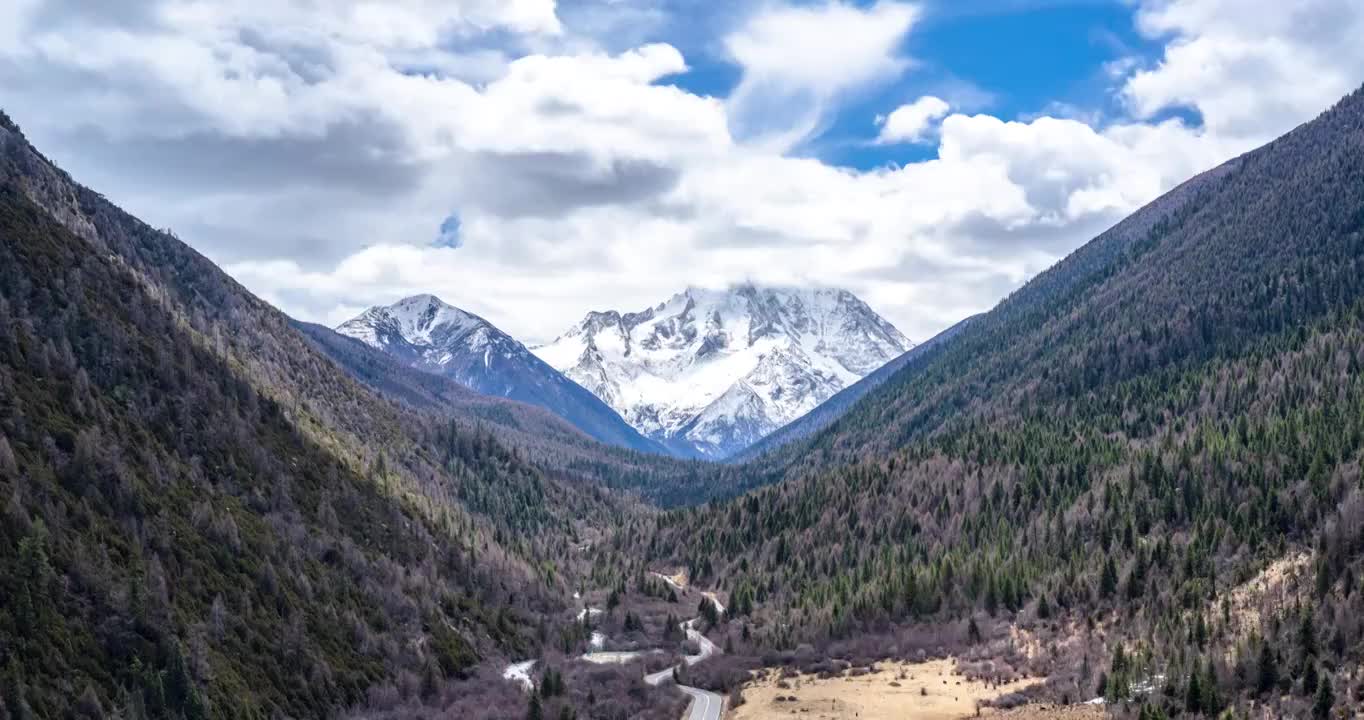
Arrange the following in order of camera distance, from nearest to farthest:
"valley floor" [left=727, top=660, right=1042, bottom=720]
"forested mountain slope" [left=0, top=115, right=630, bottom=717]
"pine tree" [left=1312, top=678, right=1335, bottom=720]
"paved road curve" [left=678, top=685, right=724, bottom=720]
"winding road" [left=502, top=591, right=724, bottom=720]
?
1. "pine tree" [left=1312, top=678, right=1335, bottom=720]
2. "forested mountain slope" [left=0, top=115, right=630, bottom=717]
3. "valley floor" [left=727, top=660, right=1042, bottom=720]
4. "paved road curve" [left=678, top=685, right=724, bottom=720]
5. "winding road" [left=502, top=591, right=724, bottom=720]

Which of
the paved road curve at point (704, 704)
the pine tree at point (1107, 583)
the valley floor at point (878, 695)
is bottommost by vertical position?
the paved road curve at point (704, 704)

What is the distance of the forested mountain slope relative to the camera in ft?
262

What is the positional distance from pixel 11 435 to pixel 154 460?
18.1 meters

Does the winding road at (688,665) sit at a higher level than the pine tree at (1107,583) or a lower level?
lower

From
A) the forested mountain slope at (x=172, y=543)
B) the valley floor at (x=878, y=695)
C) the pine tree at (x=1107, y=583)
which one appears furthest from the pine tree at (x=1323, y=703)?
the forested mountain slope at (x=172, y=543)

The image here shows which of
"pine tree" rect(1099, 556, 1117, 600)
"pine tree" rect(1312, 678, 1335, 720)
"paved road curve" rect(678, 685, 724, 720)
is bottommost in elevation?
"paved road curve" rect(678, 685, 724, 720)

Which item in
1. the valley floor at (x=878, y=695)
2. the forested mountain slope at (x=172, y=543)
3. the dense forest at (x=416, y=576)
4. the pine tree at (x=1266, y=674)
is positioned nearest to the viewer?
the forested mountain slope at (x=172, y=543)

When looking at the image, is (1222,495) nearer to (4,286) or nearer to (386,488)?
(386,488)

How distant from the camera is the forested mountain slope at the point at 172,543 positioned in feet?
262

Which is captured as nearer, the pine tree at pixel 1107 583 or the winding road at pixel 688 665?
the winding road at pixel 688 665

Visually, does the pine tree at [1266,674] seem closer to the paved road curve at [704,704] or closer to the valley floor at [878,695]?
the valley floor at [878,695]

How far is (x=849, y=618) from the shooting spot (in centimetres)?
15500

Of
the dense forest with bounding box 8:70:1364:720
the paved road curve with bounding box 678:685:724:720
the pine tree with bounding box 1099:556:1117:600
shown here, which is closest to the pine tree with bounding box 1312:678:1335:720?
the dense forest with bounding box 8:70:1364:720

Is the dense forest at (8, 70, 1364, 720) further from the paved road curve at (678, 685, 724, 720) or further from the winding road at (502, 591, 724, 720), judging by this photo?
the paved road curve at (678, 685, 724, 720)
